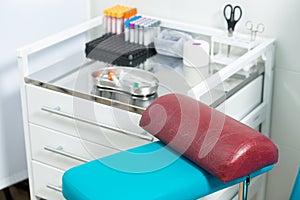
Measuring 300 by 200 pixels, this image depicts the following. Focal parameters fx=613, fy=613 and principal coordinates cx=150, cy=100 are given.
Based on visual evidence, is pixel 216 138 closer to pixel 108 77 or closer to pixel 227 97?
pixel 227 97

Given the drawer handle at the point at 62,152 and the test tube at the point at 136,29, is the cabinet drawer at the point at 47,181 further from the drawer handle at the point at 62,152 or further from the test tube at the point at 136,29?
the test tube at the point at 136,29

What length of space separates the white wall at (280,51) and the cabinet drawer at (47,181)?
0.78 meters

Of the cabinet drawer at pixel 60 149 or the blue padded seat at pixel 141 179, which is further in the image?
the cabinet drawer at pixel 60 149

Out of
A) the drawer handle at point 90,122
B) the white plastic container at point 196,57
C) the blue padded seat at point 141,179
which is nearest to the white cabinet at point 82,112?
the drawer handle at point 90,122

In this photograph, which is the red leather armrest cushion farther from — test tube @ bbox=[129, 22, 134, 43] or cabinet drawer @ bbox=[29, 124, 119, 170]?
test tube @ bbox=[129, 22, 134, 43]

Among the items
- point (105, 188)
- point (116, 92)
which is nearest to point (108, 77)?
point (116, 92)

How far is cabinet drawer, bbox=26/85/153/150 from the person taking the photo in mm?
2031

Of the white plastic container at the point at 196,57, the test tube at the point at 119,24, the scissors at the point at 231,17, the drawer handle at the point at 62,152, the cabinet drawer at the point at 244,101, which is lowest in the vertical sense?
the drawer handle at the point at 62,152

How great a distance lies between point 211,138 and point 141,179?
0.21 meters

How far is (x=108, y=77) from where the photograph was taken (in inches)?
83.7

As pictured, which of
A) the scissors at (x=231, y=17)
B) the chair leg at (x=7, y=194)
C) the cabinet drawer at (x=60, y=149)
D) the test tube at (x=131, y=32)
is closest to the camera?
the cabinet drawer at (x=60, y=149)

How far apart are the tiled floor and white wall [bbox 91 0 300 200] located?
0.96m

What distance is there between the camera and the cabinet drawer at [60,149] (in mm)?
2158

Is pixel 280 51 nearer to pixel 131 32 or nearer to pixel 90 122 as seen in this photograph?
pixel 131 32
